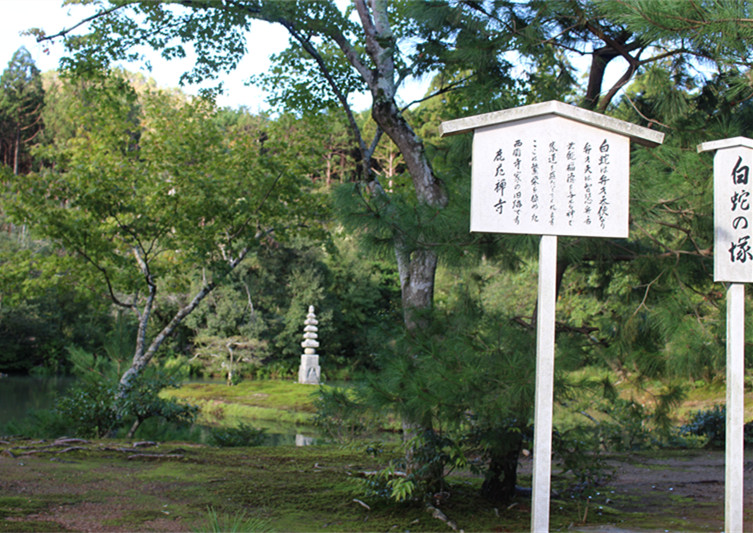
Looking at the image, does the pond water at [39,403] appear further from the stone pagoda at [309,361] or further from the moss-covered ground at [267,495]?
the stone pagoda at [309,361]

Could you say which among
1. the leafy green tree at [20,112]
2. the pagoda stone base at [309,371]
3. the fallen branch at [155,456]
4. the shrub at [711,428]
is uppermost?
the leafy green tree at [20,112]

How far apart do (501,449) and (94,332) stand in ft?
49.8

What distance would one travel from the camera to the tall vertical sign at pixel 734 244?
2805 millimetres

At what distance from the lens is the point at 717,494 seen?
464cm

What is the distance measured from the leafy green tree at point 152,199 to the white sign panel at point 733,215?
5.42m

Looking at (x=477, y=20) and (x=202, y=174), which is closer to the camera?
(x=477, y=20)

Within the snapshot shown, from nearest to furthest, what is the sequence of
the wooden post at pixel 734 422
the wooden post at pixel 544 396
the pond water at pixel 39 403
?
the wooden post at pixel 544 396, the wooden post at pixel 734 422, the pond water at pixel 39 403

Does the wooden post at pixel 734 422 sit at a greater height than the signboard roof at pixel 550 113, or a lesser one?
lesser

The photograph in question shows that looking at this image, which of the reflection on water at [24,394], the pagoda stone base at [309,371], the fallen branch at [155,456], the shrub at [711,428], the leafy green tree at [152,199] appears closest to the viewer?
the fallen branch at [155,456]

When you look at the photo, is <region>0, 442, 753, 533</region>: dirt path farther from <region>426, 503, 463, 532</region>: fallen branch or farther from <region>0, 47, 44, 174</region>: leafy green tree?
<region>0, 47, 44, 174</region>: leafy green tree

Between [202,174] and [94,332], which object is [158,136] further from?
[94,332]

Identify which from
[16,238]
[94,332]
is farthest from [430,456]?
[16,238]

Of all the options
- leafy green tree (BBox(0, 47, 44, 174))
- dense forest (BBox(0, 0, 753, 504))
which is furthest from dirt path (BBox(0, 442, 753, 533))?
leafy green tree (BBox(0, 47, 44, 174))

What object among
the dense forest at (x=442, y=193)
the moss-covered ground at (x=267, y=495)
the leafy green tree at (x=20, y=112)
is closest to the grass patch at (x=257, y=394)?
the dense forest at (x=442, y=193)
